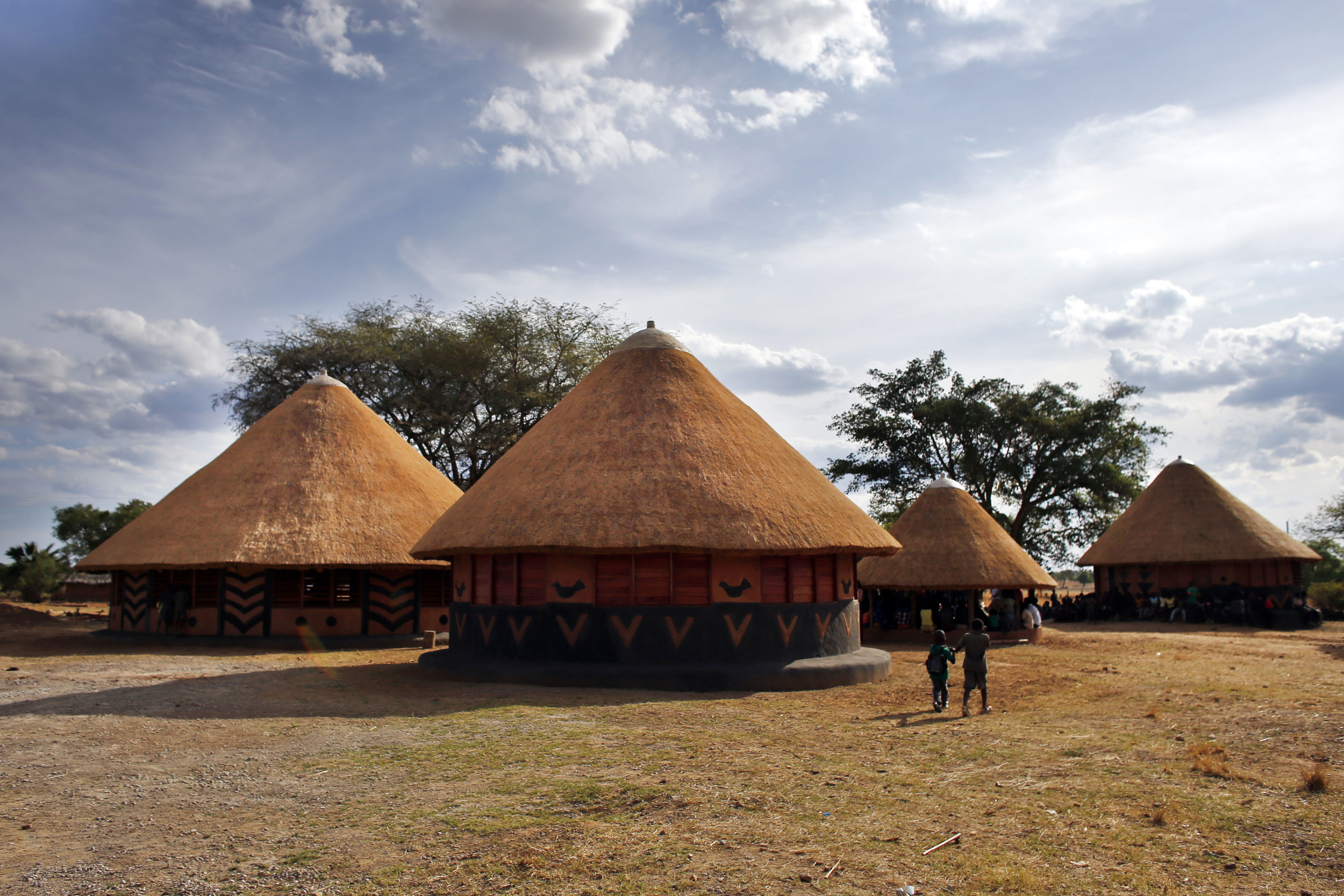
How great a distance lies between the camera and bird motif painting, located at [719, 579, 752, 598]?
1504 cm

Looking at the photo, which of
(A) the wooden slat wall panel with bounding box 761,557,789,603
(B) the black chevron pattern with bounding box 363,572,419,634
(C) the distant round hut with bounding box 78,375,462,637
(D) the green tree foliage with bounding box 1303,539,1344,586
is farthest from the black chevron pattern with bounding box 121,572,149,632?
(D) the green tree foliage with bounding box 1303,539,1344,586

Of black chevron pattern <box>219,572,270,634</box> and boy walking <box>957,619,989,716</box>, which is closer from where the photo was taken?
boy walking <box>957,619,989,716</box>

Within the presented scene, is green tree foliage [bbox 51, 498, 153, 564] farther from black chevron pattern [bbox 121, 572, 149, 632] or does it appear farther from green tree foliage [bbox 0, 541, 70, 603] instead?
black chevron pattern [bbox 121, 572, 149, 632]

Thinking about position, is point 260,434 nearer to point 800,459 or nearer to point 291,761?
point 800,459

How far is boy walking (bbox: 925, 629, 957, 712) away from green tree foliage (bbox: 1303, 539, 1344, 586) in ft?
149

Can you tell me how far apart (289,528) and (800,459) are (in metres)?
12.5

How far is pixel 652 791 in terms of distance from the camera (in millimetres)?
7645

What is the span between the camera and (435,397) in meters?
41.0

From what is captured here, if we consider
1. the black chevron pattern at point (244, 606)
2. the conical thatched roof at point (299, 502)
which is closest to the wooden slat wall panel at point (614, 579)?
the conical thatched roof at point (299, 502)

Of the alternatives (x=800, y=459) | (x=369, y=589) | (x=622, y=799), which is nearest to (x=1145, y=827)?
(x=622, y=799)

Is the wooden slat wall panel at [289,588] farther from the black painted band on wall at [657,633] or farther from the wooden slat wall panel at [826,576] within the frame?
the wooden slat wall panel at [826,576]

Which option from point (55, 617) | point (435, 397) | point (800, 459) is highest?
point (435, 397)

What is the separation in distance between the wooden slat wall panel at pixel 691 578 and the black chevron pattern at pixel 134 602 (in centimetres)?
1584

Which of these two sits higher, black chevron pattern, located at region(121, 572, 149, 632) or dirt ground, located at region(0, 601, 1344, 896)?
black chevron pattern, located at region(121, 572, 149, 632)
